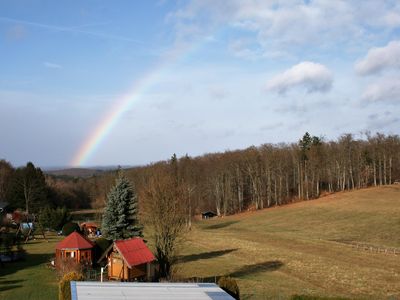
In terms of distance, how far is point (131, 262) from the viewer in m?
30.0

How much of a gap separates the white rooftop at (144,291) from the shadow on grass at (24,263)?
1862 centimetres

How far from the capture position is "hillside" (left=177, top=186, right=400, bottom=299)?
29.3 meters

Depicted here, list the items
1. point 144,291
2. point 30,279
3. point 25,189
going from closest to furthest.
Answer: point 144,291
point 30,279
point 25,189

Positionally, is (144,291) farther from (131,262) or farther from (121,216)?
(121,216)

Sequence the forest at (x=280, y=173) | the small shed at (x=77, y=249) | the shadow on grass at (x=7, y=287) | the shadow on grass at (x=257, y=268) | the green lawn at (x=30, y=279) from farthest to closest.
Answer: the forest at (x=280, y=173)
the small shed at (x=77, y=249)
the shadow on grass at (x=257, y=268)
the shadow on grass at (x=7, y=287)
the green lawn at (x=30, y=279)

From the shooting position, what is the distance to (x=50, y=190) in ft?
323

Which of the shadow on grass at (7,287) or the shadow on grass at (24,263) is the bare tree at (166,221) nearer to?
the shadow on grass at (7,287)

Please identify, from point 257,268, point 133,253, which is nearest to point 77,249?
point 133,253

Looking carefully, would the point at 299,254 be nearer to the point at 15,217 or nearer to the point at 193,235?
the point at 193,235

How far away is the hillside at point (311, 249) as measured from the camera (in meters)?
29.3

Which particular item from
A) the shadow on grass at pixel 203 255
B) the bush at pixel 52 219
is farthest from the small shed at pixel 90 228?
the shadow on grass at pixel 203 255

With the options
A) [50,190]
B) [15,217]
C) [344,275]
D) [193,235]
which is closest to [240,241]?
[193,235]

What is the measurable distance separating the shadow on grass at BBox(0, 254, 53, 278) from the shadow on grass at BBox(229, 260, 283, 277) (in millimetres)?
17136

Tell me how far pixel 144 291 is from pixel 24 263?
1007 inches
